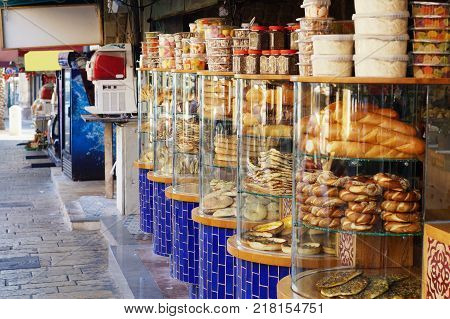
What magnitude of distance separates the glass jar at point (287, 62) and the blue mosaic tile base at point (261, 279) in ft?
4.34


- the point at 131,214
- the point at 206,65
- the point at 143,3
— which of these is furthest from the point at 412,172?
the point at 143,3

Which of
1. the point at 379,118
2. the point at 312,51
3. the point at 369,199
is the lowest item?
the point at 369,199

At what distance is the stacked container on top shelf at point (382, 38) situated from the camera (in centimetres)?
477

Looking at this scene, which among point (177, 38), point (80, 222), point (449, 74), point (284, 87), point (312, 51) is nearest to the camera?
point (449, 74)

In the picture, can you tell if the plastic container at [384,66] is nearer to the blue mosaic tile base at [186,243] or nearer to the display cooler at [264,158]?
the display cooler at [264,158]

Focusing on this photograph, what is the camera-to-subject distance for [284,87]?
6.31 meters

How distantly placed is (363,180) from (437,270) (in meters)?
0.76

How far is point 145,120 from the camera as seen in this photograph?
11219 mm

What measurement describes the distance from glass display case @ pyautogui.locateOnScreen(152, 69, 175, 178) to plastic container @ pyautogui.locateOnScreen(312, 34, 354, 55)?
4.69 metres

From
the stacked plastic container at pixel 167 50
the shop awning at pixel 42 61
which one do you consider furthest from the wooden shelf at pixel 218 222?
the shop awning at pixel 42 61

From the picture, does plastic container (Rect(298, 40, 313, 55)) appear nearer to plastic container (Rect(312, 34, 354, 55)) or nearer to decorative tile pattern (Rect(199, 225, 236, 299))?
plastic container (Rect(312, 34, 354, 55))

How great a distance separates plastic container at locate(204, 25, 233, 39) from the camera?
7.55m

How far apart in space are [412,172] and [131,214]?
8.03 metres

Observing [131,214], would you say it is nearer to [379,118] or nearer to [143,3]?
[143,3]
